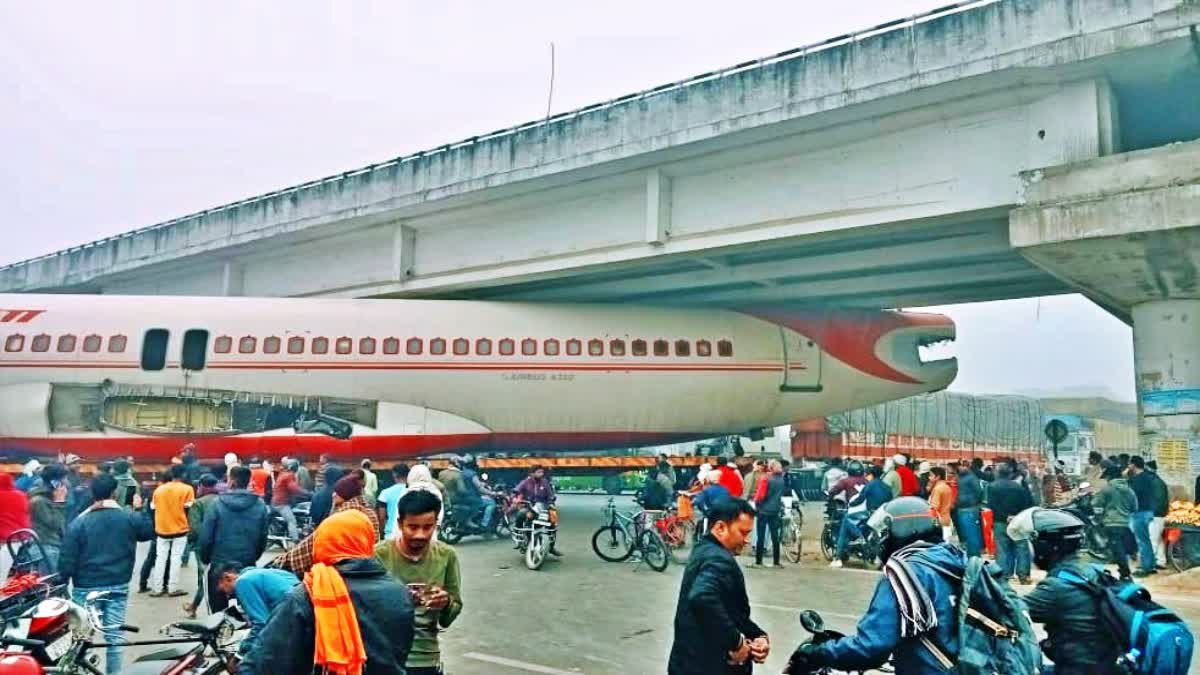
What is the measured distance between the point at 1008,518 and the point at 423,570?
10156 mm

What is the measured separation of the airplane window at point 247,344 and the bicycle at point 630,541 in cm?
927

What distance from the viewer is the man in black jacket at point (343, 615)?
9.40 feet

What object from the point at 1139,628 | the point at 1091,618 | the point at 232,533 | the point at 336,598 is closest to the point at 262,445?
the point at 232,533

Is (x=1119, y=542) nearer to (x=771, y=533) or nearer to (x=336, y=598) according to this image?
(x=771, y=533)

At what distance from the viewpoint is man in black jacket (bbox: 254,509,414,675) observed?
9.40 ft

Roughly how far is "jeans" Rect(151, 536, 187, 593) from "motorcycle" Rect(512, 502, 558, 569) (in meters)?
4.38

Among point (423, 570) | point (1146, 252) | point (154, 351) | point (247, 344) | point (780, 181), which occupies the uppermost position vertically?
point (780, 181)

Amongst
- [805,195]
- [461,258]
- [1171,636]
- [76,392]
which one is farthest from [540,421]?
[1171,636]

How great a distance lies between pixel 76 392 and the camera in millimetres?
17422

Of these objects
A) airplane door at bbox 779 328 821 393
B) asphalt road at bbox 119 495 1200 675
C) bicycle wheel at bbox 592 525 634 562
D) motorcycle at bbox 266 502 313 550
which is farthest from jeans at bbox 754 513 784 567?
airplane door at bbox 779 328 821 393

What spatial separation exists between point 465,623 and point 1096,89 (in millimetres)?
11317

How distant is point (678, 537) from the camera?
13.7 m

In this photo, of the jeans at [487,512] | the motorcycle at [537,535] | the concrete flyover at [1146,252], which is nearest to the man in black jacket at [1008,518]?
the concrete flyover at [1146,252]

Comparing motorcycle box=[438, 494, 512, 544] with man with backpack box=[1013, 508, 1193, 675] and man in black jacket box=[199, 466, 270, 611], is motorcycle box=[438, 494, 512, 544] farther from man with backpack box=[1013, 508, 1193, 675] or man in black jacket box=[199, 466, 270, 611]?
man with backpack box=[1013, 508, 1193, 675]
